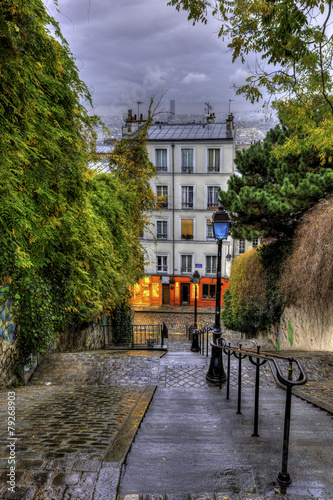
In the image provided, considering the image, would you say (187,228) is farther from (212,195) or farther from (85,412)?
(85,412)

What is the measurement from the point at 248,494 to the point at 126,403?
9.10 feet

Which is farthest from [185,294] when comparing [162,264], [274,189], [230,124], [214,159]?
[274,189]

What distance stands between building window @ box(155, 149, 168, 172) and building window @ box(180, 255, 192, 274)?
6.90 meters

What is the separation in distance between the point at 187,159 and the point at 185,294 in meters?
10.4

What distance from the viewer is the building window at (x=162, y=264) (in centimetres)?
2590

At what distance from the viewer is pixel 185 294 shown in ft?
84.8

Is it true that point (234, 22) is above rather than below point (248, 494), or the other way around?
above

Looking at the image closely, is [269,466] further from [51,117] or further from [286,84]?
[51,117]

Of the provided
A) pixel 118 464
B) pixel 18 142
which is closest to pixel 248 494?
pixel 118 464

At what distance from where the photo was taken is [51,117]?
5887mm

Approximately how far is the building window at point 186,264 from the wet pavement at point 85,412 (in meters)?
17.3

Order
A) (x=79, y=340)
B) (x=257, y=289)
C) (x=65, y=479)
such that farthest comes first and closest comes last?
(x=257, y=289)
(x=79, y=340)
(x=65, y=479)

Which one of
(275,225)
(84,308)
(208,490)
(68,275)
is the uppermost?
(275,225)

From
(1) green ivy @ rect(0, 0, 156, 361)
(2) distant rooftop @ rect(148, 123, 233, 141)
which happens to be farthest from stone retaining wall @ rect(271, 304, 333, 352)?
(2) distant rooftop @ rect(148, 123, 233, 141)
